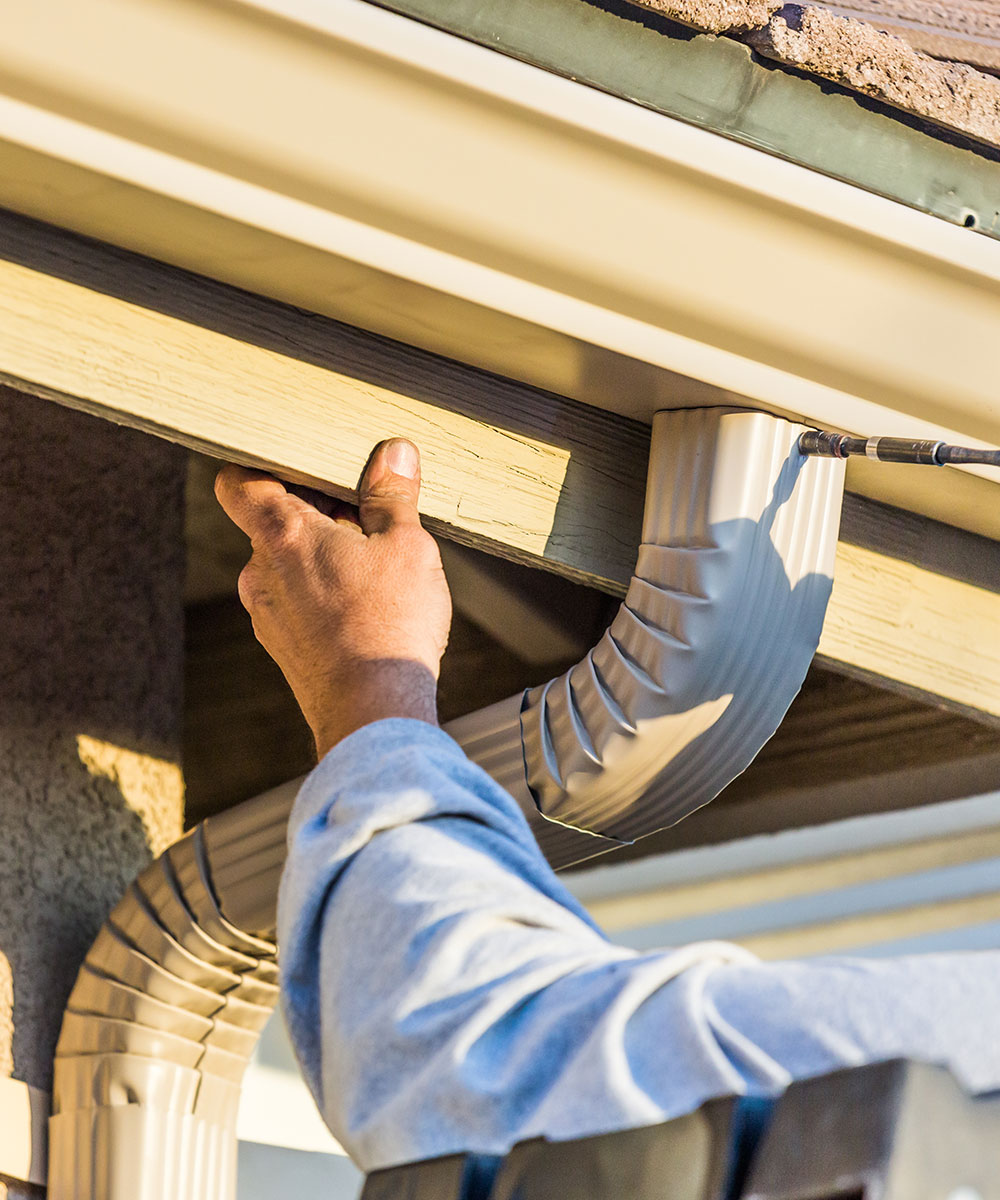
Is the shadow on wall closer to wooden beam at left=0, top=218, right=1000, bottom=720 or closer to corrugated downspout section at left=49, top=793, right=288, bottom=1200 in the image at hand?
corrugated downspout section at left=49, top=793, right=288, bottom=1200

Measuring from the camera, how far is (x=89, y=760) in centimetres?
173

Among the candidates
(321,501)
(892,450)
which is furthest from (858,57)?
(321,501)

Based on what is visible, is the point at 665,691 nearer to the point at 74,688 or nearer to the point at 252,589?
the point at 252,589

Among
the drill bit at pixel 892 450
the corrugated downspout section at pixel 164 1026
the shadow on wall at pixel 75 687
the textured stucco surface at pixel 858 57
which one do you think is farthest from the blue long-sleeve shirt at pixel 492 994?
the shadow on wall at pixel 75 687

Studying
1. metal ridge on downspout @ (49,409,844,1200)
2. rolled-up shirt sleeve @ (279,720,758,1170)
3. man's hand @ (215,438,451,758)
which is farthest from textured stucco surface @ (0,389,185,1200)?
rolled-up shirt sleeve @ (279,720,758,1170)

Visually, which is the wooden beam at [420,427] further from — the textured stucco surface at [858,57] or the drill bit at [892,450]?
the textured stucco surface at [858,57]

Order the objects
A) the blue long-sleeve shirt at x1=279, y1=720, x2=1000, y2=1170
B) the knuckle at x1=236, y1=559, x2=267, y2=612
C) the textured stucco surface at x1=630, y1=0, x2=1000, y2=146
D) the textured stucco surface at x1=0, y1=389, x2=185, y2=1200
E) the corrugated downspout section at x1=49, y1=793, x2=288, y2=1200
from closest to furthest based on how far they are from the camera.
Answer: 1. the blue long-sleeve shirt at x1=279, y1=720, x2=1000, y2=1170
2. the textured stucco surface at x1=630, y1=0, x2=1000, y2=146
3. the knuckle at x1=236, y1=559, x2=267, y2=612
4. the corrugated downspout section at x1=49, y1=793, x2=288, y2=1200
5. the textured stucco surface at x1=0, y1=389, x2=185, y2=1200

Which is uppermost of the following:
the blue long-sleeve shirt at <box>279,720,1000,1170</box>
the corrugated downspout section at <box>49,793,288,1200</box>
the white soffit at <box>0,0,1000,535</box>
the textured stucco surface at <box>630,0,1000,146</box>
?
the textured stucco surface at <box>630,0,1000,146</box>

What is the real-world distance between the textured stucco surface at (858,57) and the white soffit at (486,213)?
0.32 ft

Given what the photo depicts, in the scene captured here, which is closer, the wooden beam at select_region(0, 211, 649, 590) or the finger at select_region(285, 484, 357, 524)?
the wooden beam at select_region(0, 211, 649, 590)

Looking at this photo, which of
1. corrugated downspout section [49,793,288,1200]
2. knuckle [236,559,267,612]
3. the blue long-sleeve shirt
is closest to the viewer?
the blue long-sleeve shirt

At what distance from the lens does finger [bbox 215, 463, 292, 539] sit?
3.92 feet

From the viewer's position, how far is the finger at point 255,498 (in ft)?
3.92

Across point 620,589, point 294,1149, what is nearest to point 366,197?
point 620,589
